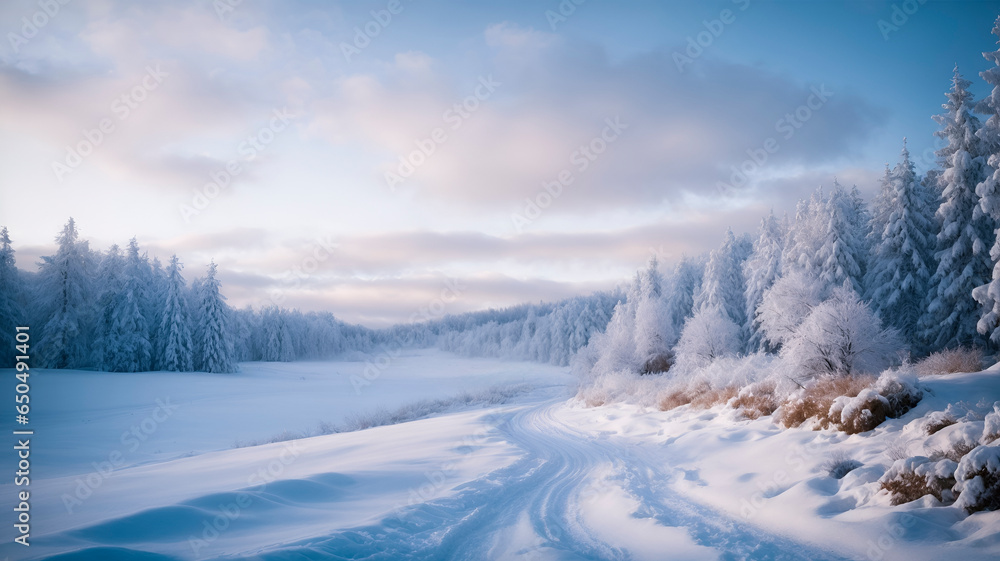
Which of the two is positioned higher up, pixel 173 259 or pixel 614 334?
pixel 173 259

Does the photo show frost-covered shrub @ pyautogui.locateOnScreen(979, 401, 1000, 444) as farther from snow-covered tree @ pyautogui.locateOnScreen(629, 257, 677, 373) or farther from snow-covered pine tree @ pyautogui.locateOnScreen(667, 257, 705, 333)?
snow-covered pine tree @ pyautogui.locateOnScreen(667, 257, 705, 333)

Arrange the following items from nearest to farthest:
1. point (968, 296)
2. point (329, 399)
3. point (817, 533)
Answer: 1. point (817, 533)
2. point (968, 296)
3. point (329, 399)

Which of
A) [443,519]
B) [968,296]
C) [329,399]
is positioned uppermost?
[968,296]

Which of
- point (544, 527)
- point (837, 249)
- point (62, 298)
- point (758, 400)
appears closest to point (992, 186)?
point (837, 249)

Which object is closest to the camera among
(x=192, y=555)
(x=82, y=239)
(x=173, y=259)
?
(x=192, y=555)

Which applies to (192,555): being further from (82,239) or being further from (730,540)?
(82,239)

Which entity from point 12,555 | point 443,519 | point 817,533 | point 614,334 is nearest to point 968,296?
point 614,334

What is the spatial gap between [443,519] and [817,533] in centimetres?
563

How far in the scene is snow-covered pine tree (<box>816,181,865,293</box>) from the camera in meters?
29.5

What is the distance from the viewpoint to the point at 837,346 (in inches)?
592

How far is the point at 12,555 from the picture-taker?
4406 millimetres

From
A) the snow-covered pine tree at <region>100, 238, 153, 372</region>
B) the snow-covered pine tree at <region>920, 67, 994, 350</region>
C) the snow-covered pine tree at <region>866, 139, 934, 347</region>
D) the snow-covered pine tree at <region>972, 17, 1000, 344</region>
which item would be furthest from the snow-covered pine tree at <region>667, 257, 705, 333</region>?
the snow-covered pine tree at <region>100, 238, 153, 372</region>

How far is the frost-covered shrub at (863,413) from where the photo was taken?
28.6ft

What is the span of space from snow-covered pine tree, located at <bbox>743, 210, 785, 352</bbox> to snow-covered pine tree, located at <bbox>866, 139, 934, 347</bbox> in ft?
25.8
